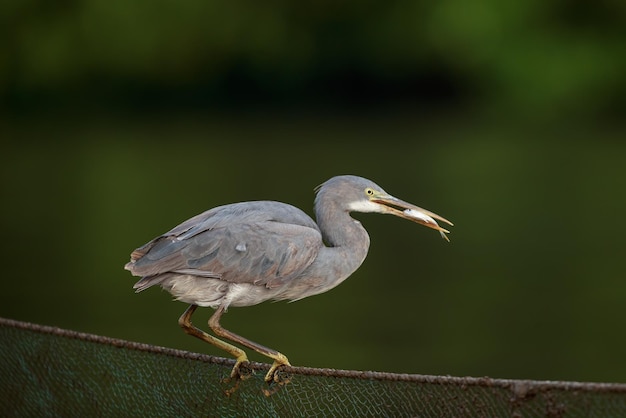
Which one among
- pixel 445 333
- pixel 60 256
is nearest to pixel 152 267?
pixel 445 333

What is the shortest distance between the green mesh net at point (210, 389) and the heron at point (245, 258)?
138 mm

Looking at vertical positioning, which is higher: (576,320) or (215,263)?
(215,263)

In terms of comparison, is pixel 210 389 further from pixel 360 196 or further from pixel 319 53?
pixel 319 53

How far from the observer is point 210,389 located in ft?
14.4

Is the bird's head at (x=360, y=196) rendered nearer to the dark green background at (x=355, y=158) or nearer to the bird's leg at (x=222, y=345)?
the bird's leg at (x=222, y=345)

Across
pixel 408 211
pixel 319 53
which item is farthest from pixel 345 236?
pixel 319 53

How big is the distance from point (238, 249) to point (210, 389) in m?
0.55

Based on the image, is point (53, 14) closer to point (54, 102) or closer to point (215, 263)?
point (54, 102)

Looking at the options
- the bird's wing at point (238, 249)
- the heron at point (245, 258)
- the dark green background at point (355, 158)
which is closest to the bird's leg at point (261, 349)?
the heron at point (245, 258)

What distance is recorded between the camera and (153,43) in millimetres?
32219

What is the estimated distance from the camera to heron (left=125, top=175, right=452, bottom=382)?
4.50 meters

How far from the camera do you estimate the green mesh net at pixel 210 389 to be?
3.29 m

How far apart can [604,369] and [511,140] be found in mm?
16949

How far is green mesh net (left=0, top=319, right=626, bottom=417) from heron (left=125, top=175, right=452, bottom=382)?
138 mm
